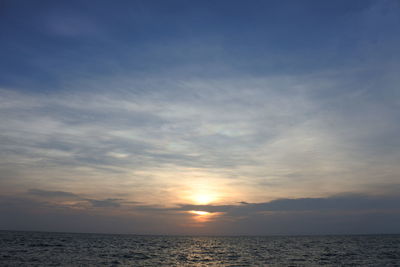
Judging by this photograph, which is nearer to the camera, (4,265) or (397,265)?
(4,265)

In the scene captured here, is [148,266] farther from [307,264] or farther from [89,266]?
[307,264]

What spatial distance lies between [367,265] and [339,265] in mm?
4739

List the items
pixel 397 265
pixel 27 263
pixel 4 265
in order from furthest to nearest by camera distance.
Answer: pixel 397 265 → pixel 27 263 → pixel 4 265

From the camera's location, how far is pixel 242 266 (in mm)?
46562

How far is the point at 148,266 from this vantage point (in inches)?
1783

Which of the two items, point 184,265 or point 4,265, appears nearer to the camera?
point 4,265

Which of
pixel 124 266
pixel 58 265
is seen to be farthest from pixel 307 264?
pixel 58 265

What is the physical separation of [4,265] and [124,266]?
50.6 ft

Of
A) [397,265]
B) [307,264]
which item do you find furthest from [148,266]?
[397,265]

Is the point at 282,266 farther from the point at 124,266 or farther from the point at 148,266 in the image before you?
the point at 124,266

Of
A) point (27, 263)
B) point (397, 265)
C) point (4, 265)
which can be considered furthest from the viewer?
point (397, 265)

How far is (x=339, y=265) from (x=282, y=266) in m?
9.37

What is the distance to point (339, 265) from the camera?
1891 inches

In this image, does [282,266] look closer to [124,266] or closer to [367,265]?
[367,265]
